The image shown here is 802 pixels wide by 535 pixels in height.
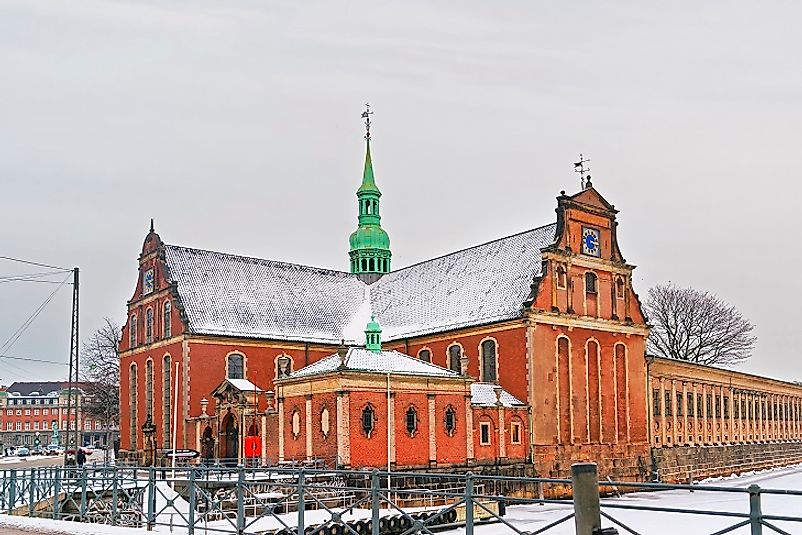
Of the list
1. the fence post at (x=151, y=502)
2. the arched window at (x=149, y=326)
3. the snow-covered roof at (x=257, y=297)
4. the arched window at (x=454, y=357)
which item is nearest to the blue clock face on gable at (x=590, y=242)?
the arched window at (x=454, y=357)

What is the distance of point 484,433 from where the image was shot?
42.5m

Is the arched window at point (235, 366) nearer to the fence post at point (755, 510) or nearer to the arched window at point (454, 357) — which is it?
the arched window at point (454, 357)

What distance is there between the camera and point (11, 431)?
514 feet

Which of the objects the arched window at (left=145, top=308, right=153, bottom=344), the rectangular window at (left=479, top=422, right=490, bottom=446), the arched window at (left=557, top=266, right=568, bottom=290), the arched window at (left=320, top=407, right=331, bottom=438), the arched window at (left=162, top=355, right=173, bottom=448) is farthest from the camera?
the arched window at (left=145, top=308, right=153, bottom=344)

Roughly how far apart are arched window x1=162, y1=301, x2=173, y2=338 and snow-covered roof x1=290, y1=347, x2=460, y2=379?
11652 mm

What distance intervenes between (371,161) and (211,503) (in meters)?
45.1

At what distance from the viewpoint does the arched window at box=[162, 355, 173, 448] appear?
48.0 m

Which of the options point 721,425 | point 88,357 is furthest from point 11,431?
point 721,425

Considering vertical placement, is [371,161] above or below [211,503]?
above

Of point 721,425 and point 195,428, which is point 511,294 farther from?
point 721,425

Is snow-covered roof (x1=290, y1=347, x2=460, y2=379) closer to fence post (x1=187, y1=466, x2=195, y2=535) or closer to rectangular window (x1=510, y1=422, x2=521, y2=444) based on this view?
rectangular window (x1=510, y1=422, x2=521, y2=444)

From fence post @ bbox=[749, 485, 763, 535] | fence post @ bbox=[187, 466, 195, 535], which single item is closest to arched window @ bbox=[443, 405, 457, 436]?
fence post @ bbox=[187, 466, 195, 535]

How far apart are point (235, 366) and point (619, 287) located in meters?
20.5

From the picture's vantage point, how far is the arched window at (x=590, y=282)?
48.3 metres
